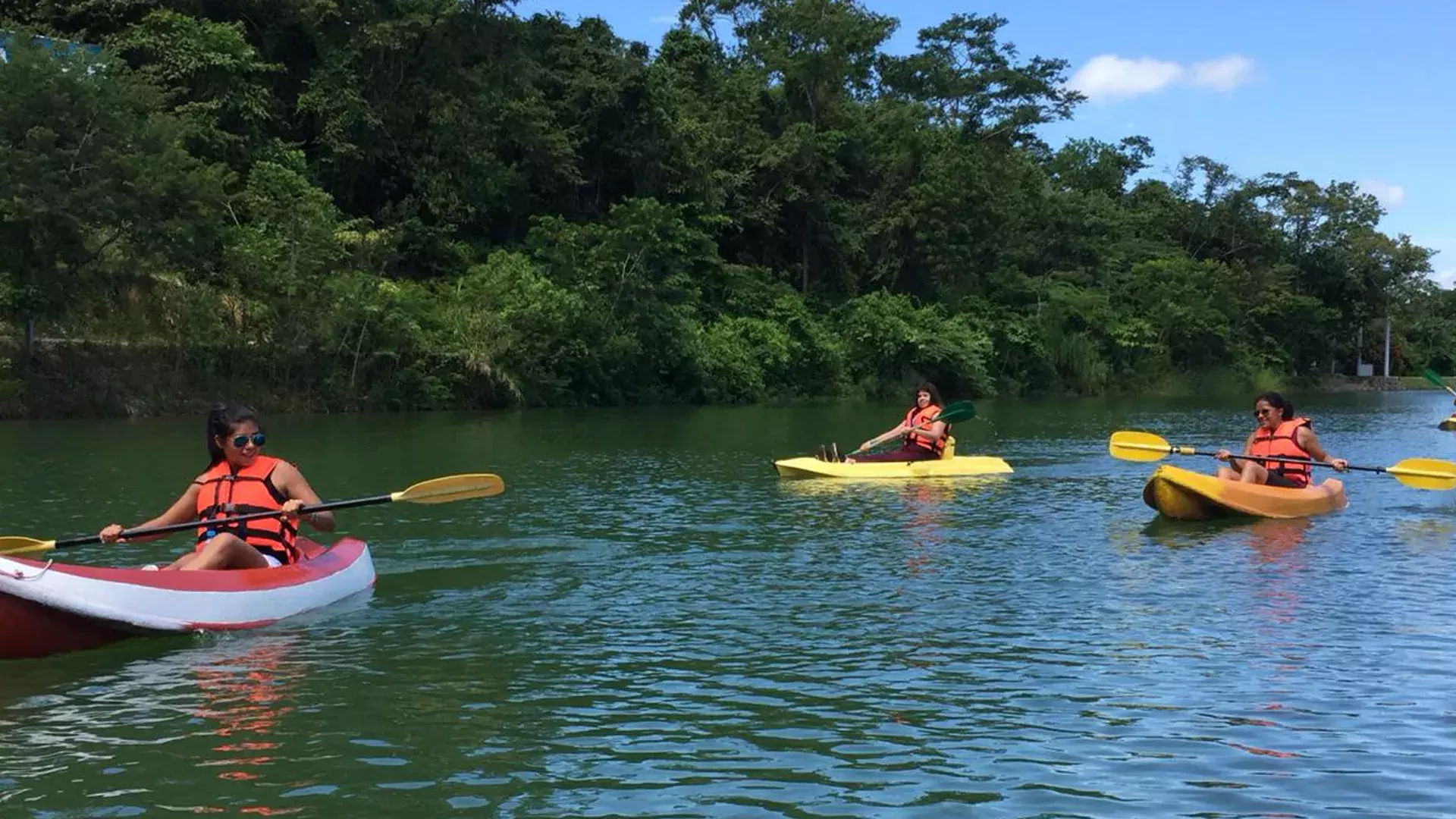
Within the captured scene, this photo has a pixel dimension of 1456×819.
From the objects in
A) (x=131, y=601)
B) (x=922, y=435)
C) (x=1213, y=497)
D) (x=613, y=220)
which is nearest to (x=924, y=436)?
(x=922, y=435)

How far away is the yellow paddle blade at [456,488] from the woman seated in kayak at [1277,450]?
7.49 meters

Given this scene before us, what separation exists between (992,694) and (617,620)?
2707 mm

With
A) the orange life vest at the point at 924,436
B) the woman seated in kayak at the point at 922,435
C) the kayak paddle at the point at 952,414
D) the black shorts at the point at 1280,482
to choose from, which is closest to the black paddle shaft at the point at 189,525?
the black shorts at the point at 1280,482

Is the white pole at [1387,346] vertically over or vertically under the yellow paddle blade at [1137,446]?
over

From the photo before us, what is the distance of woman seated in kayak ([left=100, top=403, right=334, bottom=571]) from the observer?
314 inches

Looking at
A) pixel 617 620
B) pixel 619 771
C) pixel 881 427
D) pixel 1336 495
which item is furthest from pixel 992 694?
pixel 881 427

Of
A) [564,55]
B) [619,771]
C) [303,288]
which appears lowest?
[619,771]

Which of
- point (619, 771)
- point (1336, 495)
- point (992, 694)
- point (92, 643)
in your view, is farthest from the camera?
point (1336, 495)

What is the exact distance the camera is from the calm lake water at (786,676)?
16.7 ft

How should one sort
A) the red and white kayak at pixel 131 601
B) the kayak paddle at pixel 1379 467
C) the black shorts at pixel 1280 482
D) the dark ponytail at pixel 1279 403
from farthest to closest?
the kayak paddle at pixel 1379 467 < the black shorts at pixel 1280 482 < the dark ponytail at pixel 1279 403 < the red and white kayak at pixel 131 601

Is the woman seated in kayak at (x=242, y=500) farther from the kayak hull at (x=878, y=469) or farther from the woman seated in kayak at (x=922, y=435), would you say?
the woman seated in kayak at (x=922, y=435)

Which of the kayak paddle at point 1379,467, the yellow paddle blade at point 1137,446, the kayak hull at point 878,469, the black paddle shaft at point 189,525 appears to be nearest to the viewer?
the black paddle shaft at point 189,525

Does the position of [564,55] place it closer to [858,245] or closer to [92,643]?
[858,245]

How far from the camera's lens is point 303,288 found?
30562mm
